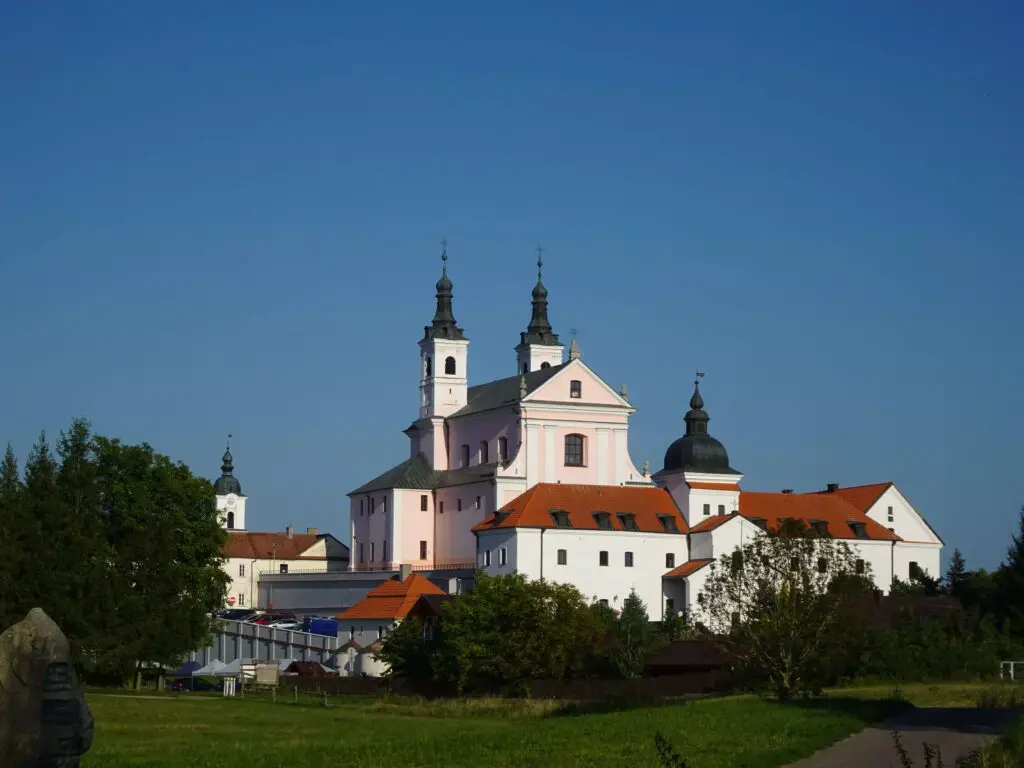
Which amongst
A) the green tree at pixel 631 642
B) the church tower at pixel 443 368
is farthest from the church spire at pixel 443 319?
the green tree at pixel 631 642

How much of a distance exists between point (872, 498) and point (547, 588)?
130 ft

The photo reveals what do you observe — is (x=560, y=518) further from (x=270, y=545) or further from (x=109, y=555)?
(x=270, y=545)

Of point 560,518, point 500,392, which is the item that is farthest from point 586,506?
point 500,392

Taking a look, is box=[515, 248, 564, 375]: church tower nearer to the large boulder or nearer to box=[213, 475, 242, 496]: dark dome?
box=[213, 475, 242, 496]: dark dome

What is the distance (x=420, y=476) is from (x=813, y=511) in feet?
80.1

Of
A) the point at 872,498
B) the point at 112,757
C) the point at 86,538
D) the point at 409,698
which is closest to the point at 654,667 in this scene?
the point at 409,698

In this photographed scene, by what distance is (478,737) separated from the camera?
98.2 ft

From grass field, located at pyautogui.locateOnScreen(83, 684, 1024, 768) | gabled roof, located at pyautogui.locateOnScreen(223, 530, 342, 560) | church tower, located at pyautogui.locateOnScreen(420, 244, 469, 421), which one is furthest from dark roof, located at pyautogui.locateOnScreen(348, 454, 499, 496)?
grass field, located at pyautogui.locateOnScreen(83, 684, 1024, 768)

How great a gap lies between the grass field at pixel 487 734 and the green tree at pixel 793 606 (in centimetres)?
A: 143

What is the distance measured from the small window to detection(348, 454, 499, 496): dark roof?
12.9m

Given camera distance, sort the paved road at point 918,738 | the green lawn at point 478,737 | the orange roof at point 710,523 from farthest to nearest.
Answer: the orange roof at point 710,523 → the green lawn at point 478,737 → the paved road at point 918,738

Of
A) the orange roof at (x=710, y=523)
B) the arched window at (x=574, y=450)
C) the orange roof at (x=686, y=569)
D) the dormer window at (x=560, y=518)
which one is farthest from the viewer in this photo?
the arched window at (x=574, y=450)

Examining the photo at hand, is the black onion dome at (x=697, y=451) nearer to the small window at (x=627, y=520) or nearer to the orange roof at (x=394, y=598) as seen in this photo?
the small window at (x=627, y=520)

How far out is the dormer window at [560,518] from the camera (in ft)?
268
